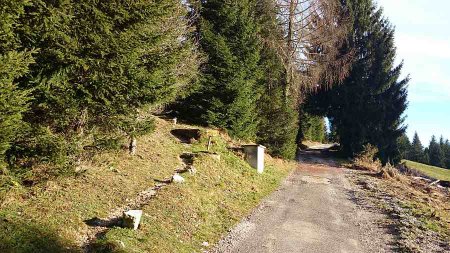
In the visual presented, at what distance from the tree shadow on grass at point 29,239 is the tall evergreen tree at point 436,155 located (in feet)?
275

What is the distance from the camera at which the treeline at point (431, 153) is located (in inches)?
2991

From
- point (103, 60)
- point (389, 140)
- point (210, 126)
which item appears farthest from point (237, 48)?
point (389, 140)

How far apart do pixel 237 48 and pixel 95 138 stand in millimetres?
12623

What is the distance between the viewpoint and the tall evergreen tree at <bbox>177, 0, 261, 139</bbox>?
18547 mm

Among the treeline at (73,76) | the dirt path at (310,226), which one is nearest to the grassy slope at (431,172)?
the dirt path at (310,226)

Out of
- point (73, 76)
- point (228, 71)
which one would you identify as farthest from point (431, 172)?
point (73, 76)

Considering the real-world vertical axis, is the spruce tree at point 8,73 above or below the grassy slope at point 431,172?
above

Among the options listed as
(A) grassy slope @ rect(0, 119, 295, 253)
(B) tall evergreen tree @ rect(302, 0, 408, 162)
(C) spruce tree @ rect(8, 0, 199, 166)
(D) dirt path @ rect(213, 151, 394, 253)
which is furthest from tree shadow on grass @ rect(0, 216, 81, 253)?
(B) tall evergreen tree @ rect(302, 0, 408, 162)

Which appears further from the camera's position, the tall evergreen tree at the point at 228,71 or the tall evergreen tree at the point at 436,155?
the tall evergreen tree at the point at 436,155

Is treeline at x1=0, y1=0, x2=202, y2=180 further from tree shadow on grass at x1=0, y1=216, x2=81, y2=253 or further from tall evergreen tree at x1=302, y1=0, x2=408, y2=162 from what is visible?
tall evergreen tree at x1=302, y1=0, x2=408, y2=162

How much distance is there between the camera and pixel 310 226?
10.3 metres

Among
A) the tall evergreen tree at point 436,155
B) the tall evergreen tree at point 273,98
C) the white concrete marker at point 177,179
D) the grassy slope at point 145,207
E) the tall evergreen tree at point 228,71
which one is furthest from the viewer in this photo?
the tall evergreen tree at point 436,155

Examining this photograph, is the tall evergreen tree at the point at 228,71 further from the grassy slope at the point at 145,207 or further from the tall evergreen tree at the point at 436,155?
the tall evergreen tree at the point at 436,155

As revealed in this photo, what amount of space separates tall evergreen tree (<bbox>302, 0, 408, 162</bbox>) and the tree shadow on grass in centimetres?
2741
